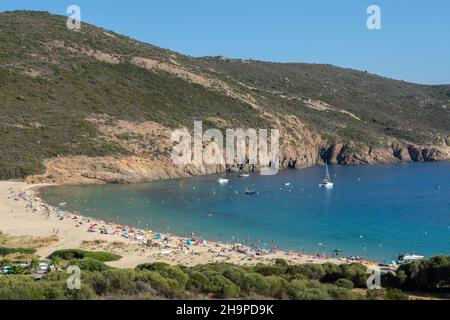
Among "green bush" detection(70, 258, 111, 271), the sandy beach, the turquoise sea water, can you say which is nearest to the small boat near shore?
the turquoise sea water

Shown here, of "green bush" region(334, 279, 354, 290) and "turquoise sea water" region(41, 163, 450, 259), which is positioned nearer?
"green bush" region(334, 279, 354, 290)

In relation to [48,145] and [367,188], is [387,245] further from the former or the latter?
[48,145]

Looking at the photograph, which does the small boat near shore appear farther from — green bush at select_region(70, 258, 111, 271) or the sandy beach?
green bush at select_region(70, 258, 111, 271)

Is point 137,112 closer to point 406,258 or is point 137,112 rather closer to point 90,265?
point 406,258

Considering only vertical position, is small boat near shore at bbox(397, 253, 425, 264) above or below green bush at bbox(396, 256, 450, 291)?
below

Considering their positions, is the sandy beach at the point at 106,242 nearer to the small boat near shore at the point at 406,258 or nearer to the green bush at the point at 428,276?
the small boat near shore at the point at 406,258
